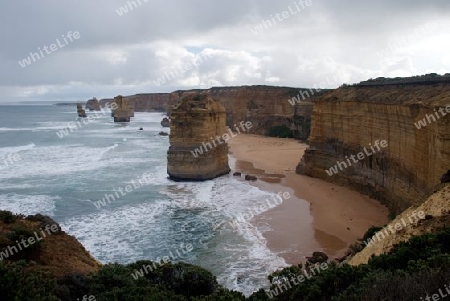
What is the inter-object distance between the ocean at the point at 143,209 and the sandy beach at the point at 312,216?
37.4 inches

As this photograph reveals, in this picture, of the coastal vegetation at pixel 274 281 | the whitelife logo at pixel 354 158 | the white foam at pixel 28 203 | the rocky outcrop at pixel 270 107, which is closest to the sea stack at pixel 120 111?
the rocky outcrop at pixel 270 107

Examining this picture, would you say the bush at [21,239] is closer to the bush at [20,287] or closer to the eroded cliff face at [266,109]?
the bush at [20,287]

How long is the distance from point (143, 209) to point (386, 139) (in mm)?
13489

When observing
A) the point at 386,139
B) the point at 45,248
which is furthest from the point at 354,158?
the point at 45,248

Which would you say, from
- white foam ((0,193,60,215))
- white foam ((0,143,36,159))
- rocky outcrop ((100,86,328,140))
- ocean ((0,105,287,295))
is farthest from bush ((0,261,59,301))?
rocky outcrop ((100,86,328,140))

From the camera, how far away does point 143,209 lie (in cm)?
2245

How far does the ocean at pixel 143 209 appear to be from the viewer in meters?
15.6

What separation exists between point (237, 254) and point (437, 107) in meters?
9.19

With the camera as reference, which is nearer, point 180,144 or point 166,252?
point 166,252

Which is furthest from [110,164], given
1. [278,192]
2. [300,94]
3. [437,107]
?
[300,94]

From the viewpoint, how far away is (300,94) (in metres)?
61.2

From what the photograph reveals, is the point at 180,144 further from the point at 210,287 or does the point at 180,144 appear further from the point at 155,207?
the point at 210,287

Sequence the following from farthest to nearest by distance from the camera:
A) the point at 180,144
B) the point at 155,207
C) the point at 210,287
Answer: the point at 180,144 < the point at 155,207 < the point at 210,287

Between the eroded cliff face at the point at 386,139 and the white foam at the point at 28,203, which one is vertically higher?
the eroded cliff face at the point at 386,139
